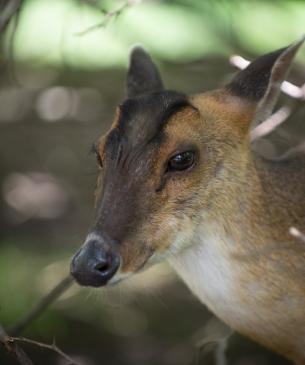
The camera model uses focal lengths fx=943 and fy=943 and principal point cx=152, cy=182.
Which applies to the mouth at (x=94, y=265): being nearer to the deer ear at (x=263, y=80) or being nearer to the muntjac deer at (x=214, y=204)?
the muntjac deer at (x=214, y=204)

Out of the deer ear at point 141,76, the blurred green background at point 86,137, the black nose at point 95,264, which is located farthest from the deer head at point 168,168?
the blurred green background at point 86,137

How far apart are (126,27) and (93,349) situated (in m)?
4.99

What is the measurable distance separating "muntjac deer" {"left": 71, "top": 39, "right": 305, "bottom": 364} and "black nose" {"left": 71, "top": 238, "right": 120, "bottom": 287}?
30 millimetres

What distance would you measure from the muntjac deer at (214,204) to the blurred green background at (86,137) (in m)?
1.35

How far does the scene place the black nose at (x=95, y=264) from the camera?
4.79 m

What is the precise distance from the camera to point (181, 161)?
17.2 ft

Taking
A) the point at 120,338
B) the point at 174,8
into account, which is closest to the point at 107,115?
the point at 174,8

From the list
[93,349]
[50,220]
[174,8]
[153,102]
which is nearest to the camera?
[153,102]

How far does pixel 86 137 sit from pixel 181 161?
5.26 m

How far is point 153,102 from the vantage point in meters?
5.38

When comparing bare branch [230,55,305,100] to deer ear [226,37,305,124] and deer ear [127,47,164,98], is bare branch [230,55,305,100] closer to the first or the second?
deer ear [226,37,305,124]

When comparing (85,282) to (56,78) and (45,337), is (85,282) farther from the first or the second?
(56,78)

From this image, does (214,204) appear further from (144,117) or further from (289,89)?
(289,89)

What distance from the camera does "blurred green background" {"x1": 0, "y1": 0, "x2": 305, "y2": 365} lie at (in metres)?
7.70
